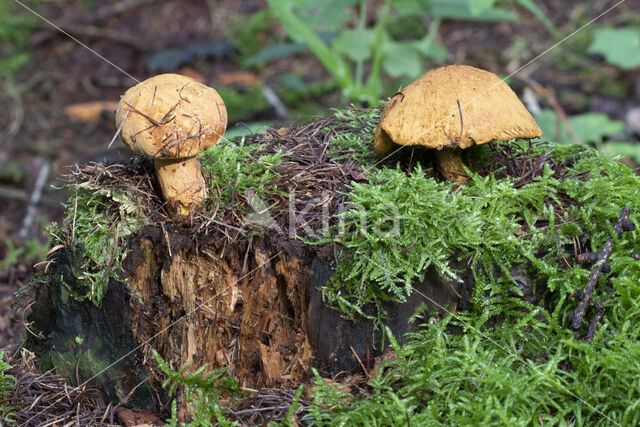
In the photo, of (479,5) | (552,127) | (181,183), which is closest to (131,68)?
(479,5)

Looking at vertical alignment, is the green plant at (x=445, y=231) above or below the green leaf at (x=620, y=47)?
below

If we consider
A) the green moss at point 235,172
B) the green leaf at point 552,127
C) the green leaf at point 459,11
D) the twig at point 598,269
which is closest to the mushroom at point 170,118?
the green moss at point 235,172

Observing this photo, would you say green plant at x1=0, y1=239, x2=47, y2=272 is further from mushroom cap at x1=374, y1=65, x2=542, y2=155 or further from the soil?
mushroom cap at x1=374, y1=65, x2=542, y2=155

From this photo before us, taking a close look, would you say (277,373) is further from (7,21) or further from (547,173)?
(7,21)

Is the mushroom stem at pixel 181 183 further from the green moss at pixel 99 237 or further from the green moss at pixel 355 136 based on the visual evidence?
the green moss at pixel 355 136

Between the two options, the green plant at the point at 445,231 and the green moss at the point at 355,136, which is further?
the green moss at the point at 355,136

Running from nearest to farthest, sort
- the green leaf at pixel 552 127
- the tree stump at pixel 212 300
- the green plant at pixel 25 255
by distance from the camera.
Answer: the tree stump at pixel 212 300, the green plant at pixel 25 255, the green leaf at pixel 552 127

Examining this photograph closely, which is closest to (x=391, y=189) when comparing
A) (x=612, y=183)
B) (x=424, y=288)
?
(x=424, y=288)
